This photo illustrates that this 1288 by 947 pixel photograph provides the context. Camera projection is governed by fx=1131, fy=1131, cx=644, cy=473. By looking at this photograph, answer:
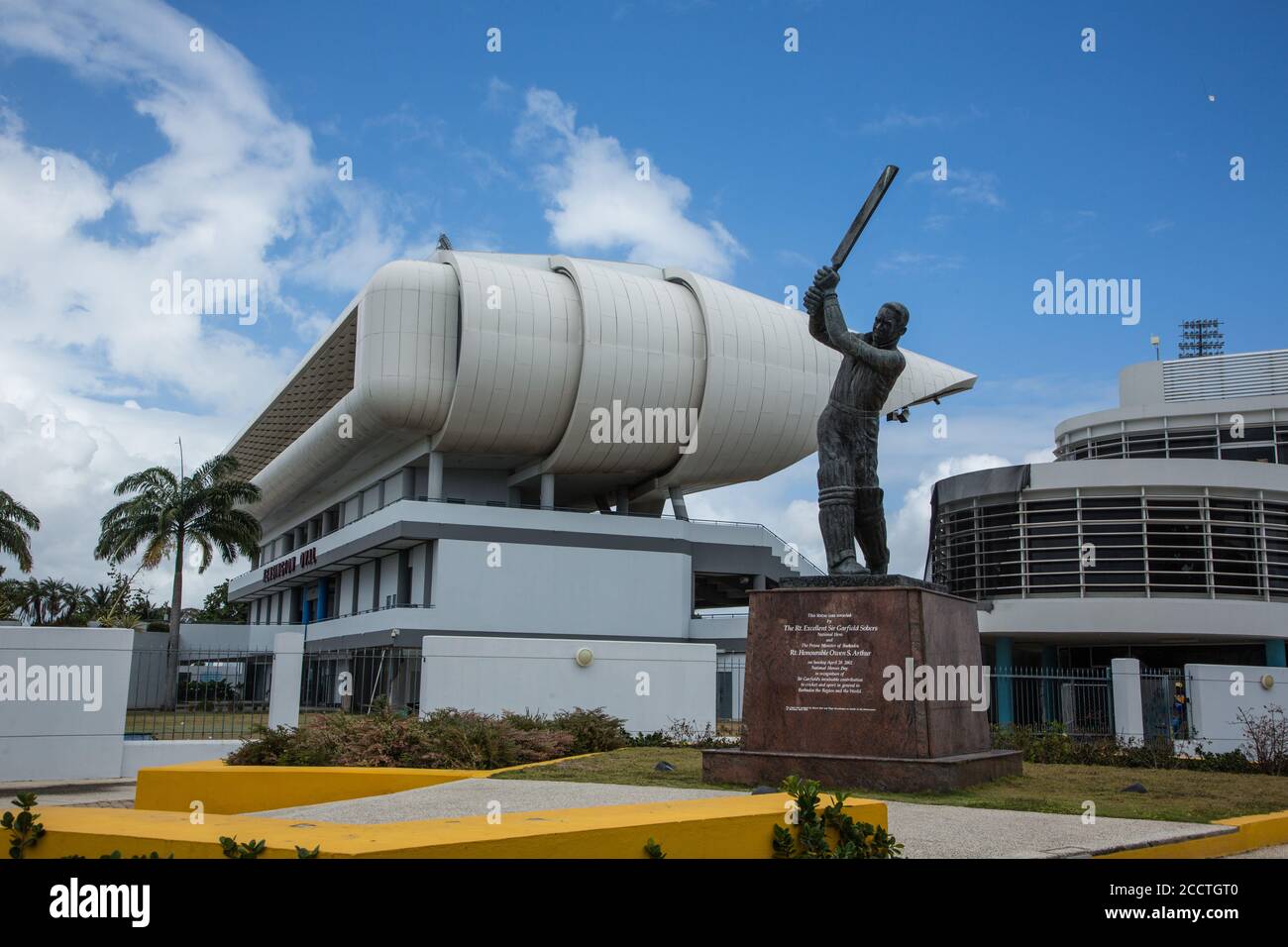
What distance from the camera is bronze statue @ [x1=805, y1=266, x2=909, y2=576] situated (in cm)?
1301

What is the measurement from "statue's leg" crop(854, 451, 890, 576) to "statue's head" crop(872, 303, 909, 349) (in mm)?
1323

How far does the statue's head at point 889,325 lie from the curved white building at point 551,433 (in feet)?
97.9

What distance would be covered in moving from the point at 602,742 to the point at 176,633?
35364 mm

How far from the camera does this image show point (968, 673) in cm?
1274

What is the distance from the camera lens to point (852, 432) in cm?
1317

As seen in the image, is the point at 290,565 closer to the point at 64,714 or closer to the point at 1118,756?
the point at 64,714

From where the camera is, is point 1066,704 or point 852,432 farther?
point 1066,704

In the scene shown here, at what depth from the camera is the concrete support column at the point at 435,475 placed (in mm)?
45088

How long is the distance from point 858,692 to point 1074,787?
3.10 m

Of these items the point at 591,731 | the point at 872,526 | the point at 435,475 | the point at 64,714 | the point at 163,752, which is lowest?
the point at 163,752

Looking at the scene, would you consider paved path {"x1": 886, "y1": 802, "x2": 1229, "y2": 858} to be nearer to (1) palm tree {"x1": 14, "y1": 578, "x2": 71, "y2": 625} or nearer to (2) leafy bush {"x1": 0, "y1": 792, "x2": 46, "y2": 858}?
(2) leafy bush {"x1": 0, "y1": 792, "x2": 46, "y2": 858}

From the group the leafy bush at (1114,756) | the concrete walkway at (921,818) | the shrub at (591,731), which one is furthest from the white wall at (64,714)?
the leafy bush at (1114,756)
